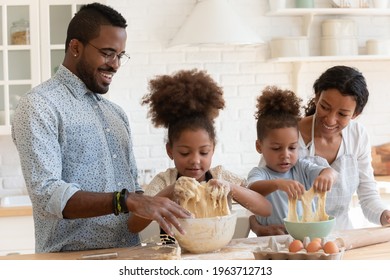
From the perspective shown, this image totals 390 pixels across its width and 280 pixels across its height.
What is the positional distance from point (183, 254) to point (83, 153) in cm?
43

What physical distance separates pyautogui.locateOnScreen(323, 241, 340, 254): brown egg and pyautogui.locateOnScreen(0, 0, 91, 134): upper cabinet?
8.59ft

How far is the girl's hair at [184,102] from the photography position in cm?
210

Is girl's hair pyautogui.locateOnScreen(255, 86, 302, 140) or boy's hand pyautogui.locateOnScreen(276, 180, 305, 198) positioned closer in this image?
boy's hand pyautogui.locateOnScreen(276, 180, 305, 198)

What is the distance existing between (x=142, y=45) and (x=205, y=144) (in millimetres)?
2195

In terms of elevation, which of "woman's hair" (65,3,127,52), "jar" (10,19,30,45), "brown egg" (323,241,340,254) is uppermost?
"jar" (10,19,30,45)

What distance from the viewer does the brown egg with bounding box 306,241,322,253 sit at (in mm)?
1587

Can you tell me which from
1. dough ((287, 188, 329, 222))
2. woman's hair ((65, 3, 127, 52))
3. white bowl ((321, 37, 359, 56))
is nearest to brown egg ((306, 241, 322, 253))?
dough ((287, 188, 329, 222))

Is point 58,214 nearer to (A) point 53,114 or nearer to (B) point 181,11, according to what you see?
(A) point 53,114

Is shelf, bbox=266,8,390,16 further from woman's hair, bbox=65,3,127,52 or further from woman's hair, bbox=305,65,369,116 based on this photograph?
woman's hair, bbox=65,3,127,52

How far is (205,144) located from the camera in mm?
2055

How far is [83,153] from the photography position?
1912 millimetres

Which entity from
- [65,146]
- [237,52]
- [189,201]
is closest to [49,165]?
[65,146]

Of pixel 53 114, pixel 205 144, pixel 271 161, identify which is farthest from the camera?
pixel 271 161

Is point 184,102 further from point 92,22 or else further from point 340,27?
point 340,27
